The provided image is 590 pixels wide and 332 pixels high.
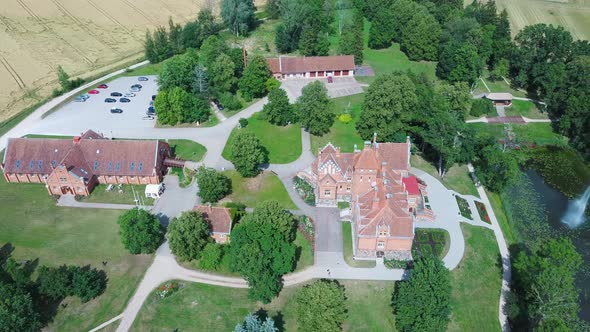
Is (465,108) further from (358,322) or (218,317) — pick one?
(218,317)

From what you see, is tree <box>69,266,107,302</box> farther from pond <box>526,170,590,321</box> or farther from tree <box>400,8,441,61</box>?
tree <box>400,8,441,61</box>

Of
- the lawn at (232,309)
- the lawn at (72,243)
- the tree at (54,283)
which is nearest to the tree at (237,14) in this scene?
the lawn at (72,243)

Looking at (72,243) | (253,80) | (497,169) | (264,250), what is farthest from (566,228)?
(72,243)

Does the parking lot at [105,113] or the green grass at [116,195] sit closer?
the green grass at [116,195]

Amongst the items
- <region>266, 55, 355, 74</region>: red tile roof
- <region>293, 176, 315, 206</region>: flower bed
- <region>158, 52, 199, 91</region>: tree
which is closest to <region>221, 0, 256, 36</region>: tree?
<region>266, 55, 355, 74</region>: red tile roof

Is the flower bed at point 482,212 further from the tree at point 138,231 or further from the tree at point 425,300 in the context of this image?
the tree at point 138,231

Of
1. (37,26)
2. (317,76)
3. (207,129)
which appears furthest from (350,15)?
(37,26)
